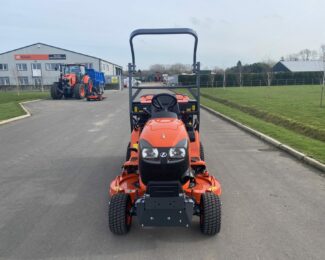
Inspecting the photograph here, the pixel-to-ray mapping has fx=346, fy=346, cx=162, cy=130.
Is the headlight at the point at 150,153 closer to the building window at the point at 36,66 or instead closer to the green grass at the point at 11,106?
the green grass at the point at 11,106

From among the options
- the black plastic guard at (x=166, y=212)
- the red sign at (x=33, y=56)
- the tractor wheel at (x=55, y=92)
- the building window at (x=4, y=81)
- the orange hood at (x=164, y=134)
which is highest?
the red sign at (x=33, y=56)

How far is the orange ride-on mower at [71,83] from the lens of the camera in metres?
28.7

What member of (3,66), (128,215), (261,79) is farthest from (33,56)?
(128,215)

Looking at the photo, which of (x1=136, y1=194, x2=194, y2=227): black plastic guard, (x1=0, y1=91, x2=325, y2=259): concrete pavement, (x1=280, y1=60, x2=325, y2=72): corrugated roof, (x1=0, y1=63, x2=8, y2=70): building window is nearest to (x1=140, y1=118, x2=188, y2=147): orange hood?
(x1=136, y1=194, x2=194, y2=227): black plastic guard

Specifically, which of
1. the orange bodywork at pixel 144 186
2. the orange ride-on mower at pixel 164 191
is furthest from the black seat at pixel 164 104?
the orange ride-on mower at pixel 164 191

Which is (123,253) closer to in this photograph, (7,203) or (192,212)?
(192,212)

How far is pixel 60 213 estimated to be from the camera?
4.69 m

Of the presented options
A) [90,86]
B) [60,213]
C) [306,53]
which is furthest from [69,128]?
[306,53]

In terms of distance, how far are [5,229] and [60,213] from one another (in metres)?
0.71

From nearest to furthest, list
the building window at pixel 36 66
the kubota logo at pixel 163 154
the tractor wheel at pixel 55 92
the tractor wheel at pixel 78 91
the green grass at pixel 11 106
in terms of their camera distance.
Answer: the kubota logo at pixel 163 154 < the green grass at pixel 11 106 < the tractor wheel at pixel 78 91 < the tractor wheel at pixel 55 92 < the building window at pixel 36 66

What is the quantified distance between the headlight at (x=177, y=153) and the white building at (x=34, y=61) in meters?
63.2

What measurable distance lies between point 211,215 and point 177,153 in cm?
79

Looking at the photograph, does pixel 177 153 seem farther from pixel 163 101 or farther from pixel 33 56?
pixel 33 56

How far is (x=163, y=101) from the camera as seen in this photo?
5191mm
